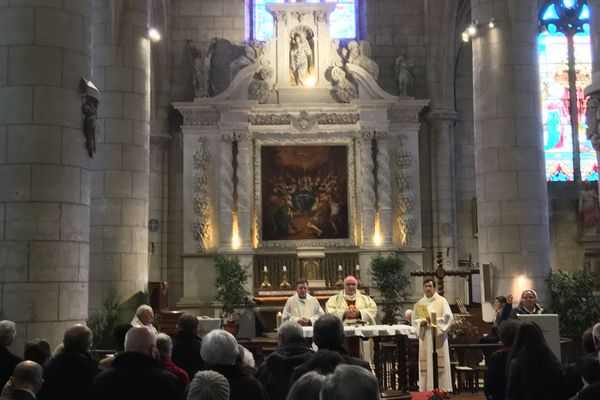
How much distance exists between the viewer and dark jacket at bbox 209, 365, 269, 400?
4.46 m

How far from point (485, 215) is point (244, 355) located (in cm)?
990

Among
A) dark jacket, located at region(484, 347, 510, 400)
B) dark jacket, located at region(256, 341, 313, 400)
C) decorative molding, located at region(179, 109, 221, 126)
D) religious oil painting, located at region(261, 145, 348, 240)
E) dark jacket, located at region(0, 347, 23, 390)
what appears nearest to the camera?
dark jacket, located at region(256, 341, 313, 400)

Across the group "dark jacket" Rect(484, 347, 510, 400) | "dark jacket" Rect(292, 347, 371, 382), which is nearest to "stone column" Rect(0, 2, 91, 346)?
"dark jacket" Rect(292, 347, 371, 382)

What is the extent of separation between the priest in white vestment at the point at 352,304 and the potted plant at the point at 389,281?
27.0ft

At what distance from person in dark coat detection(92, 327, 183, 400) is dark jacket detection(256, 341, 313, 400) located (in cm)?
99

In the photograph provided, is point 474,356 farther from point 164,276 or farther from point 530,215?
point 164,276

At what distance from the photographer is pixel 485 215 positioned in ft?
47.9

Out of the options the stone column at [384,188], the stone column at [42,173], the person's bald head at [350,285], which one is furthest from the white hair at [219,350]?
the stone column at [384,188]

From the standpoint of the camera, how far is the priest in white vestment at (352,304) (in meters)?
10.9

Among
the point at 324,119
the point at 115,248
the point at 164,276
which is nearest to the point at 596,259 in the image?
the point at 324,119

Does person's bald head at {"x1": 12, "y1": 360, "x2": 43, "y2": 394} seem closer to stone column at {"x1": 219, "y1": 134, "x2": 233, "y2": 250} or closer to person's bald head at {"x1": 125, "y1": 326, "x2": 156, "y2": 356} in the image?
person's bald head at {"x1": 125, "y1": 326, "x2": 156, "y2": 356}

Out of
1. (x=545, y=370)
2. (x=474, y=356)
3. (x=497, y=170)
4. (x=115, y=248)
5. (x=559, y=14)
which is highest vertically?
(x=559, y=14)

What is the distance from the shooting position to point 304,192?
71.2 ft

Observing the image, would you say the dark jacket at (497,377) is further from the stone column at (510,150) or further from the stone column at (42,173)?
the stone column at (510,150)
